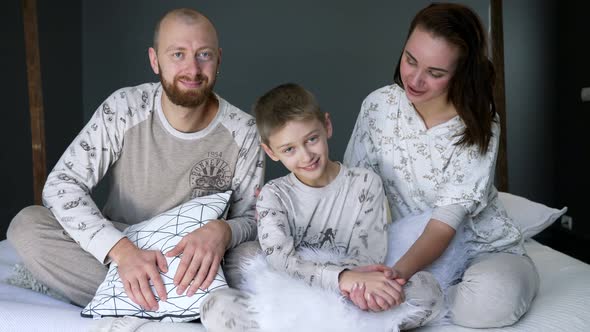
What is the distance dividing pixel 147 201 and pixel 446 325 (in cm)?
94

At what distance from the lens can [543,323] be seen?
4.95 feet

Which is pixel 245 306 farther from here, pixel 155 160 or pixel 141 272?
pixel 155 160

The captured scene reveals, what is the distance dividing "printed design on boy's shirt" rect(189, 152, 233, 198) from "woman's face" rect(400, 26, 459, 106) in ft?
1.94

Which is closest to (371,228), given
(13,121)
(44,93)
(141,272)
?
(141,272)

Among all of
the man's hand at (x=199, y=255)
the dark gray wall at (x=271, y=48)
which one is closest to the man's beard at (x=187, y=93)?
the man's hand at (x=199, y=255)

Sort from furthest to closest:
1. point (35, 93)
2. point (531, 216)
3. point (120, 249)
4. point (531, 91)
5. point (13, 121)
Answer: point (531, 91)
point (13, 121)
point (35, 93)
point (531, 216)
point (120, 249)

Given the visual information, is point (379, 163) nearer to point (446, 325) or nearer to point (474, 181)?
point (474, 181)

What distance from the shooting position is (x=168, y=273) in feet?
5.06

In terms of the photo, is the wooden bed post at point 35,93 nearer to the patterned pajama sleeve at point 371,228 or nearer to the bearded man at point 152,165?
the bearded man at point 152,165

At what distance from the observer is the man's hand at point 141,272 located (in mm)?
1503

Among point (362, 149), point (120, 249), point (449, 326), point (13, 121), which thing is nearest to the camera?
point (449, 326)

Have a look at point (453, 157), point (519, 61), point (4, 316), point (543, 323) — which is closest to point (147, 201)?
point (4, 316)

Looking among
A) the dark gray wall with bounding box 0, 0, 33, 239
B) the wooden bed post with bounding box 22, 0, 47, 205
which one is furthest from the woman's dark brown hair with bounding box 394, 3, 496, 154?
the dark gray wall with bounding box 0, 0, 33, 239

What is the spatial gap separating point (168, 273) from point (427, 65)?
895 millimetres
